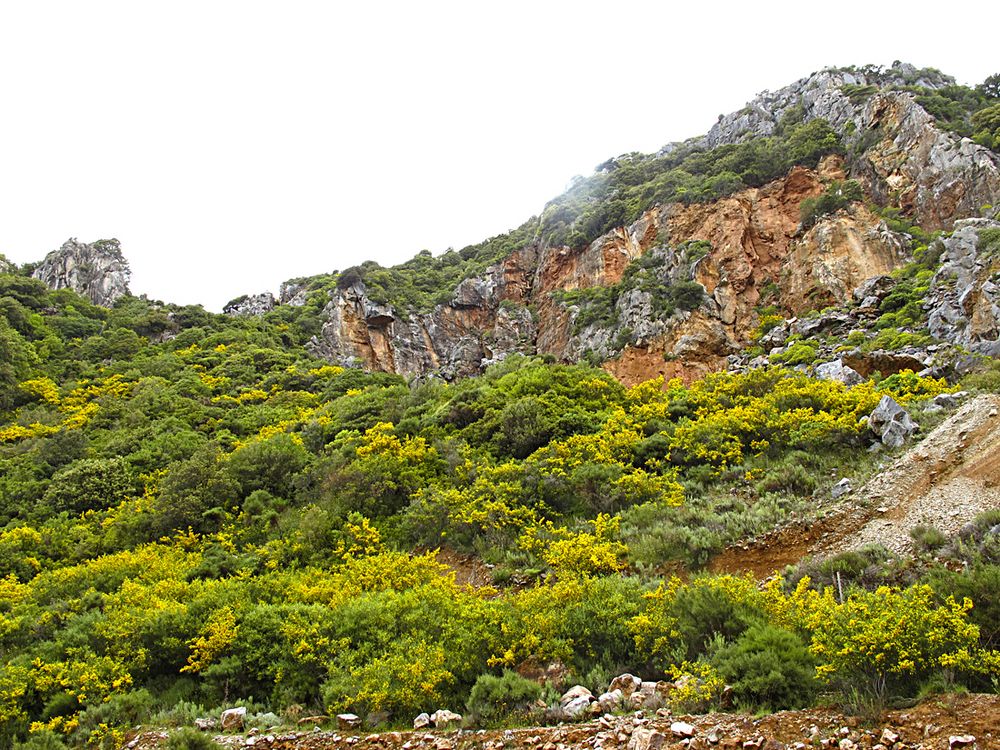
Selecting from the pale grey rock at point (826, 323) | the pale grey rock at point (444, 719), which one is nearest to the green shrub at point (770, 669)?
the pale grey rock at point (444, 719)

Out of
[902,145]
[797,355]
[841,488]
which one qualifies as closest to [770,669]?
[841,488]

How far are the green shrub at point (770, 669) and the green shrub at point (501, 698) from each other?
253 centimetres

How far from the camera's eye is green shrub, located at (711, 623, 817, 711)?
7375 millimetres

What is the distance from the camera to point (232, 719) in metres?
9.38

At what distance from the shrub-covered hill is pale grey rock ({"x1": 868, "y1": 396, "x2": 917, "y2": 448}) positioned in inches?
16.8

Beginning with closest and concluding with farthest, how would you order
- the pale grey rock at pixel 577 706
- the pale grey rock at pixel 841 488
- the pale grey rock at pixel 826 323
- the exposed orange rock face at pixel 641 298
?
the pale grey rock at pixel 577 706 < the pale grey rock at pixel 841 488 < the pale grey rock at pixel 826 323 < the exposed orange rock face at pixel 641 298

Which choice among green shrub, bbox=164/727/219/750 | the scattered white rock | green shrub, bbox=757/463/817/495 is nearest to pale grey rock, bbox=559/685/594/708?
the scattered white rock

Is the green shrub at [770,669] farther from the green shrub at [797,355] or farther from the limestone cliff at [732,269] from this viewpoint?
the green shrub at [797,355]

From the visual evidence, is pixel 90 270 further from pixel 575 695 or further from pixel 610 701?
pixel 610 701

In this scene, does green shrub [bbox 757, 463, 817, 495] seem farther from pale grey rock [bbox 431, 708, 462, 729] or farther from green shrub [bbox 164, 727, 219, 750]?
green shrub [bbox 164, 727, 219, 750]

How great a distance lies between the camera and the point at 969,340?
69.2 feet

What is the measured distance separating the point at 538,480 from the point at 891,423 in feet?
30.0

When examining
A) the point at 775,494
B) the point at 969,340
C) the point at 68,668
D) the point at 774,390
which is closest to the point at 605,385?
the point at 774,390

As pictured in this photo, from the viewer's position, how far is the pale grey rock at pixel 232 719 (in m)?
9.23
